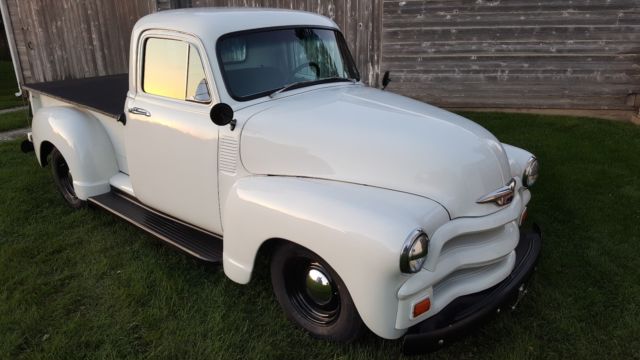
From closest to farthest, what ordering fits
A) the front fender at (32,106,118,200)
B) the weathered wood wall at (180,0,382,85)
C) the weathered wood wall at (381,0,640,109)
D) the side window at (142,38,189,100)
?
the side window at (142,38,189,100)
the front fender at (32,106,118,200)
the weathered wood wall at (381,0,640,109)
the weathered wood wall at (180,0,382,85)

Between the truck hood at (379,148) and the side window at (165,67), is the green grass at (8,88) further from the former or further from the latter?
the truck hood at (379,148)

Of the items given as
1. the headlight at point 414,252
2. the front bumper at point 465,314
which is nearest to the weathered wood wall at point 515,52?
the front bumper at point 465,314

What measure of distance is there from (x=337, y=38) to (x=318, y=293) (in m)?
2.18

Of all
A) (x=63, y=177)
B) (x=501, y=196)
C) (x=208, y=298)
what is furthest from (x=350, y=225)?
(x=63, y=177)

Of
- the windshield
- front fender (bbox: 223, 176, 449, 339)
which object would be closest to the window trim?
the windshield

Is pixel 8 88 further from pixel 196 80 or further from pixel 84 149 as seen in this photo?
pixel 196 80

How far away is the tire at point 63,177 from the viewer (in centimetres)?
474

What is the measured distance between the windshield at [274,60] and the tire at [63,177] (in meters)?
2.53

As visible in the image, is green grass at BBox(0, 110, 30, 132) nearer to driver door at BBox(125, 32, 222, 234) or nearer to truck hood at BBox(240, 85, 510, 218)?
driver door at BBox(125, 32, 222, 234)

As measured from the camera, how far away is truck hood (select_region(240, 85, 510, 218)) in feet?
8.52

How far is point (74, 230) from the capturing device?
4.29 meters

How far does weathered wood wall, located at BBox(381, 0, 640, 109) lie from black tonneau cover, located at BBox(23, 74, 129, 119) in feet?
14.8

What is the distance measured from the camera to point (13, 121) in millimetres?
8250

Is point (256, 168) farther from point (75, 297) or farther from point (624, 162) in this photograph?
point (624, 162)
